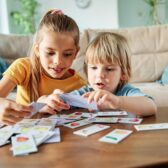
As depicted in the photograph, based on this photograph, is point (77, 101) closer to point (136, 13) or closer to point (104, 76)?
point (104, 76)

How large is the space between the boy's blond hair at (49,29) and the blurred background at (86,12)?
3.58m

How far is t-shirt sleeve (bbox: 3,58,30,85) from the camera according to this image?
1.38 m

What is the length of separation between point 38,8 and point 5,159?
4.71 metres

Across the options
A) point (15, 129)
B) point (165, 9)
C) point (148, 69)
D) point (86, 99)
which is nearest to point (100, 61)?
point (86, 99)

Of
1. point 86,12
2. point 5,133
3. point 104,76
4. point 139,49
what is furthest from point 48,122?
point 86,12

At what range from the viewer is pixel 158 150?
2.40 ft

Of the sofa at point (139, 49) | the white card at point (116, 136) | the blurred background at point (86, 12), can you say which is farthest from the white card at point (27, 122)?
the blurred background at point (86, 12)

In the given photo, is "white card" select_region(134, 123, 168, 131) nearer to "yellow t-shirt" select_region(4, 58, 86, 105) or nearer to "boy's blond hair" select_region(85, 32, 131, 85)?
"boy's blond hair" select_region(85, 32, 131, 85)

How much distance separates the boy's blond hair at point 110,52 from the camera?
1.28 m

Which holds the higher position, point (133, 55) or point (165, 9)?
point (165, 9)

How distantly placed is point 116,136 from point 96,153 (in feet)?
0.44

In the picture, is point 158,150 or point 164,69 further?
point 164,69

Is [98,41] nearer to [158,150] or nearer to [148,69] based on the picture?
[158,150]

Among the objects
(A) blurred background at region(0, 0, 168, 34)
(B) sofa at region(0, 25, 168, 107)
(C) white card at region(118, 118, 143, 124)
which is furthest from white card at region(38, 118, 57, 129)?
(A) blurred background at region(0, 0, 168, 34)
